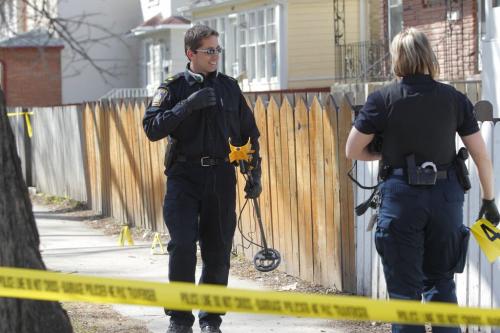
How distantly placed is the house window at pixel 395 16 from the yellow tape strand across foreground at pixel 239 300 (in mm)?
20851

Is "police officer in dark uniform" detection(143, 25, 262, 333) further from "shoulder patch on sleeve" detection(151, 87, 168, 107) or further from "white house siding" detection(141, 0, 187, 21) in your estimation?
"white house siding" detection(141, 0, 187, 21)

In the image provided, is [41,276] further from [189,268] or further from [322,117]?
[322,117]

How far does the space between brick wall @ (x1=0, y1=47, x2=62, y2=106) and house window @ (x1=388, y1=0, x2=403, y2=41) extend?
60.1 ft

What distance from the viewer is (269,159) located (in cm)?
991

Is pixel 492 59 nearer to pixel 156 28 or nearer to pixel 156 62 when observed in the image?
pixel 156 28

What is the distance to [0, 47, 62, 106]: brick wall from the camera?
132 feet

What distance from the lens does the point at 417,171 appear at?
5250mm

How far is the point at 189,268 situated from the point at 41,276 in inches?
96.9

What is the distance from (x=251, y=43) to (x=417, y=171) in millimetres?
26801

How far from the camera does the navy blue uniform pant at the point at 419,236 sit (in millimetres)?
5266

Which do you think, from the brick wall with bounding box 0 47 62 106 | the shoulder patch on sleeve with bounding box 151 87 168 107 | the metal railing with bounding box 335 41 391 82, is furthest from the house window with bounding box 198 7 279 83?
the shoulder patch on sleeve with bounding box 151 87 168 107

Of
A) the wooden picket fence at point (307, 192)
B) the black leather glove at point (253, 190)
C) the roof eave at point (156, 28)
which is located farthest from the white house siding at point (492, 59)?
the roof eave at point (156, 28)

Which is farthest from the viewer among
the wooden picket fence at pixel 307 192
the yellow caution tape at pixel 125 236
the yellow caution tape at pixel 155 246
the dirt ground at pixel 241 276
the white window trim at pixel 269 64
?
the white window trim at pixel 269 64

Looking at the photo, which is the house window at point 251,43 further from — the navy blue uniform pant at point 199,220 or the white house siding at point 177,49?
the navy blue uniform pant at point 199,220
